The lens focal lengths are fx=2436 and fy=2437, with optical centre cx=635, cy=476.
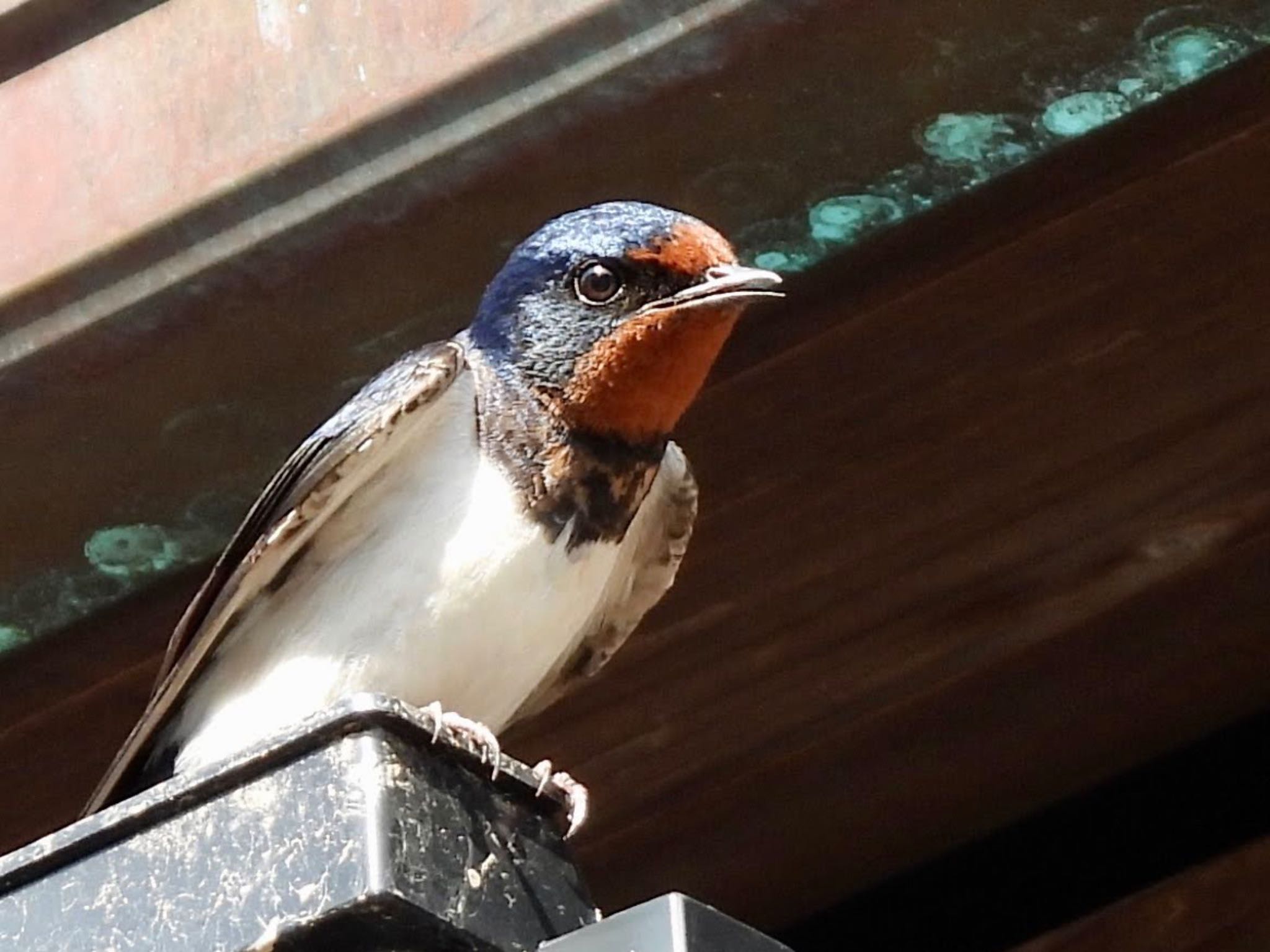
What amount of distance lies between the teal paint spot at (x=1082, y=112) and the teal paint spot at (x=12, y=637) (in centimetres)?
79

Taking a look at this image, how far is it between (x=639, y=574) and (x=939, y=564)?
25 cm

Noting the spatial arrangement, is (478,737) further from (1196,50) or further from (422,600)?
(1196,50)

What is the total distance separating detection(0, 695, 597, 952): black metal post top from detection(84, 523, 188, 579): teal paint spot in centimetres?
64

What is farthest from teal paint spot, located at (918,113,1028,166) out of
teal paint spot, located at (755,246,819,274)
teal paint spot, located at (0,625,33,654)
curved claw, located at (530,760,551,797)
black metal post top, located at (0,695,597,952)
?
teal paint spot, located at (0,625,33,654)

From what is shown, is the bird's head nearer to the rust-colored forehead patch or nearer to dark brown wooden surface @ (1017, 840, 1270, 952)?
the rust-colored forehead patch

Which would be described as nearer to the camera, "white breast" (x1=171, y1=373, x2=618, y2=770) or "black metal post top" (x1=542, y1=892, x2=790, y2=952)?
"black metal post top" (x1=542, y1=892, x2=790, y2=952)

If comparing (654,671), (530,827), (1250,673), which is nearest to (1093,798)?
(1250,673)

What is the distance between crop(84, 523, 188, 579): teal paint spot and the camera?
1.58 m

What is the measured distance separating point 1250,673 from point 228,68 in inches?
42.8

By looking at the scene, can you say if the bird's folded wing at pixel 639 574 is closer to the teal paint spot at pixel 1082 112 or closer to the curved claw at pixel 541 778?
the teal paint spot at pixel 1082 112

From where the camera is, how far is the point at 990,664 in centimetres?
199

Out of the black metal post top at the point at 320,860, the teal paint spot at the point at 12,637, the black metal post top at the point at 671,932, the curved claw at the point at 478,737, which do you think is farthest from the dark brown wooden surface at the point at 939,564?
the black metal post top at the point at 671,932

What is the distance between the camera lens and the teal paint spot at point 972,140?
1.37 m

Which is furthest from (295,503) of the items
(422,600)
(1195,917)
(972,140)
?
(1195,917)
